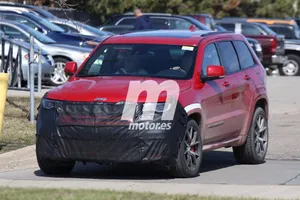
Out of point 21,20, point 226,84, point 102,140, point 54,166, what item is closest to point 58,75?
point 21,20

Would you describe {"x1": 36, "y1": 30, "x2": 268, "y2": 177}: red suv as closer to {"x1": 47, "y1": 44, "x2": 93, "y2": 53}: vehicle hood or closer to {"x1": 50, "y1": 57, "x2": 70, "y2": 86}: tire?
{"x1": 50, "y1": 57, "x2": 70, "y2": 86}: tire

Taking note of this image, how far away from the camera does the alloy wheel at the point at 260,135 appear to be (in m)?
11.3

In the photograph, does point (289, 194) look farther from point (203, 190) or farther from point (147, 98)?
point (147, 98)

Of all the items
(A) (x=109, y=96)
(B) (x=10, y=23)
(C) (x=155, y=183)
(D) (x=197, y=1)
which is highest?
(A) (x=109, y=96)

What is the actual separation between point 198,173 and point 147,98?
1.52 m

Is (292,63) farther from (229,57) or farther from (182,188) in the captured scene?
(182,188)

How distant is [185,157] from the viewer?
9516 mm

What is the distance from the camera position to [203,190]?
8812mm

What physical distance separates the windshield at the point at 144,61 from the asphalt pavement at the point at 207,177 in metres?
1.25

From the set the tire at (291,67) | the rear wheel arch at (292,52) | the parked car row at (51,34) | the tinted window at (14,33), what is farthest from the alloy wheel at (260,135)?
the rear wheel arch at (292,52)

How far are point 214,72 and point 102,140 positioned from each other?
A: 66.4 inches

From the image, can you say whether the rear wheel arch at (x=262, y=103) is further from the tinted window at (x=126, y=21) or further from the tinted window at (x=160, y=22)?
the tinted window at (x=126, y=21)

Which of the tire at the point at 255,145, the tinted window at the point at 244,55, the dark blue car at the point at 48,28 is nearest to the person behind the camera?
the tire at the point at 255,145

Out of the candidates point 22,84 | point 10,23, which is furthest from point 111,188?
point 10,23
